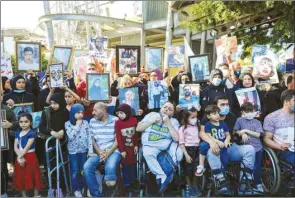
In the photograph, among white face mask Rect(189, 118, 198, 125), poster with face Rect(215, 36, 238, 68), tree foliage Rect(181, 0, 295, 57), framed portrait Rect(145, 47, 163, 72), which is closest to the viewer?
white face mask Rect(189, 118, 198, 125)

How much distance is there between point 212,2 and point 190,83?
4.61m

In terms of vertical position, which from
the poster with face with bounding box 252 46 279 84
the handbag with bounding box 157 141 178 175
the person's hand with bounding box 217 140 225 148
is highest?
the poster with face with bounding box 252 46 279 84

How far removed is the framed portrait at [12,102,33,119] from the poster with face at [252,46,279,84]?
2.99 m

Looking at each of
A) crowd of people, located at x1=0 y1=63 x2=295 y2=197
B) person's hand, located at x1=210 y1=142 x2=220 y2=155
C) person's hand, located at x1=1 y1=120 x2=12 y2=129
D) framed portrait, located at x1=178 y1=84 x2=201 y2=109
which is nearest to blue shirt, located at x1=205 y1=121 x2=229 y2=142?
crowd of people, located at x1=0 y1=63 x2=295 y2=197

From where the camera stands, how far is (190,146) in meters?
4.85

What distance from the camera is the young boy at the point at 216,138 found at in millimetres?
→ 4668

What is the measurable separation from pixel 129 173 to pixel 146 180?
224mm

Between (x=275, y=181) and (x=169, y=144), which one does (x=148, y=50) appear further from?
(x=275, y=181)

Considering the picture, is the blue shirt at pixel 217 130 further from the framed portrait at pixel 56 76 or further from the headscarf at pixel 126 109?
the framed portrait at pixel 56 76

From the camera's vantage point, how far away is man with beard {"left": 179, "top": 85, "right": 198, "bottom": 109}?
17.0ft

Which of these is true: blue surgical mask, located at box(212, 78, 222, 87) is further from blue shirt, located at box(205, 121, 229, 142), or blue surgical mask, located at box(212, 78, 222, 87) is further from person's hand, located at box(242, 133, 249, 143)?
person's hand, located at box(242, 133, 249, 143)

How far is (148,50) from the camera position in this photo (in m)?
6.15

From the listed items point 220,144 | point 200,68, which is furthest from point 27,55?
point 220,144

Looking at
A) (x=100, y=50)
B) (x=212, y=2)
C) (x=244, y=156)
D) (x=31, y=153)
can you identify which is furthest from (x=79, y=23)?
(x=244, y=156)
